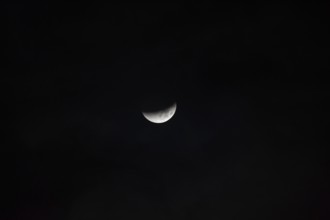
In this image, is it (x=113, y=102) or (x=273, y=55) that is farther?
(x=113, y=102)

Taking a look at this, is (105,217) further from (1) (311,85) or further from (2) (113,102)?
(1) (311,85)

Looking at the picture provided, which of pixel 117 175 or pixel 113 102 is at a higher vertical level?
pixel 113 102

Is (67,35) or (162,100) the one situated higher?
(67,35)

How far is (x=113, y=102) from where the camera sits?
729cm

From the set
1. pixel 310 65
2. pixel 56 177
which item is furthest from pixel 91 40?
pixel 310 65

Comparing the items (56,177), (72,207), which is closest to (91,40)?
(56,177)

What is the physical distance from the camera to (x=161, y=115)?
23.5 ft

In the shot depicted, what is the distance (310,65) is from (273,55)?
793 millimetres

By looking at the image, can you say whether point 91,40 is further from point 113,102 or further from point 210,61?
point 210,61

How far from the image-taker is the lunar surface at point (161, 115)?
711 cm

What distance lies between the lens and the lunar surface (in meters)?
7.11

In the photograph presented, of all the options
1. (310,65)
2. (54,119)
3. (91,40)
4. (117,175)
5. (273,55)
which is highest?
(91,40)

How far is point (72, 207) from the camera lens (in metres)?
6.96

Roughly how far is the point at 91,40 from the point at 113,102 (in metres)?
1.48
